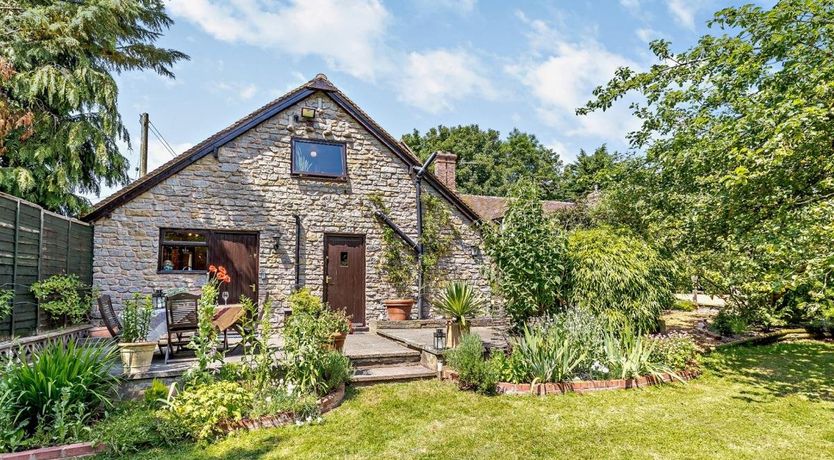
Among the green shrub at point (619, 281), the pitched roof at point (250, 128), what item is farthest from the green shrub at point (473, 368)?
the pitched roof at point (250, 128)

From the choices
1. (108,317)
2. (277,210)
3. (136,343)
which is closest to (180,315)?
(136,343)

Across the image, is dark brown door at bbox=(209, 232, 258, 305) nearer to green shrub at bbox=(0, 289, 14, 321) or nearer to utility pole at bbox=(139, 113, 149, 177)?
green shrub at bbox=(0, 289, 14, 321)

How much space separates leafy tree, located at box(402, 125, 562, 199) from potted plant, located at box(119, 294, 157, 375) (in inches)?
1290

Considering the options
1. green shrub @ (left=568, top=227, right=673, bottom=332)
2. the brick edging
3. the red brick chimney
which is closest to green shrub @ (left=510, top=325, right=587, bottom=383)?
green shrub @ (left=568, top=227, right=673, bottom=332)

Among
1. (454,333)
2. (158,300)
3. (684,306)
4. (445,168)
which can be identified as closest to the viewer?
(454,333)

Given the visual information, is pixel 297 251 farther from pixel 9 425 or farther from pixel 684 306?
pixel 684 306

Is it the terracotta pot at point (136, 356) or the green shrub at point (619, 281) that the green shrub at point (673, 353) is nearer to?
the green shrub at point (619, 281)

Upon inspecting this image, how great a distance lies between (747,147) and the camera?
7086 mm

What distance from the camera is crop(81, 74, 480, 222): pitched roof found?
1045 centimetres

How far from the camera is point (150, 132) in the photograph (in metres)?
16.5

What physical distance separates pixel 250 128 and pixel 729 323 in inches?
499

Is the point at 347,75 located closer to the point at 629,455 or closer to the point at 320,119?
the point at 320,119

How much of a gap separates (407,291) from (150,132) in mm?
11290

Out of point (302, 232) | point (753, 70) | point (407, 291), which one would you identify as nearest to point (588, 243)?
point (753, 70)
